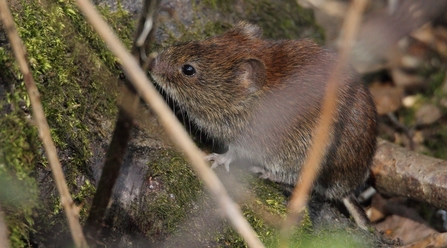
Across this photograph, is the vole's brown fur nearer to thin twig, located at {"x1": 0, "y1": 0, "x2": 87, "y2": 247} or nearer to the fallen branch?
the fallen branch

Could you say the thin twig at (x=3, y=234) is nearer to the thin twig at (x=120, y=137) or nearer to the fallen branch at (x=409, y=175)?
the thin twig at (x=120, y=137)

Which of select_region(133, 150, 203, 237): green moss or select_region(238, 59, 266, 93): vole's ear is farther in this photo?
select_region(238, 59, 266, 93): vole's ear

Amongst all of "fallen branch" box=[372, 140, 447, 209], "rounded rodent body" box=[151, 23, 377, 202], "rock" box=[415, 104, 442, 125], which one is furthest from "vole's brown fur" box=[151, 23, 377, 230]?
"rock" box=[415, 104, 442, 125]

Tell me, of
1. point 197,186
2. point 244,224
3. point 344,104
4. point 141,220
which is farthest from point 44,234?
point 344,104

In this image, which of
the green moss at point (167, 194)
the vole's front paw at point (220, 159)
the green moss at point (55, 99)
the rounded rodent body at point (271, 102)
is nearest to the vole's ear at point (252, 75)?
the rounded rodent body at point (271, 102)

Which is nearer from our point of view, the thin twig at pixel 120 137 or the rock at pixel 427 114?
the thin twig at pixel 120 137

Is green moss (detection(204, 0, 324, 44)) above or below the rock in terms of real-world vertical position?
above
